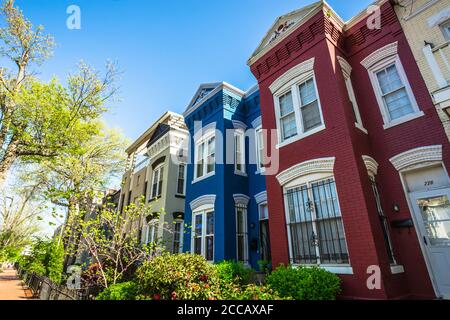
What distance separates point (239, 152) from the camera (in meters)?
11.4

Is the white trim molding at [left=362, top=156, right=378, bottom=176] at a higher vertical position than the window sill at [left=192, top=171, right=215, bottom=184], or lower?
lower

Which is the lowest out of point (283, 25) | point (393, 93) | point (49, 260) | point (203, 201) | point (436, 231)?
point (49, 260)

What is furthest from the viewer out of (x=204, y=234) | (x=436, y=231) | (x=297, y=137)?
(x=204, y=234)

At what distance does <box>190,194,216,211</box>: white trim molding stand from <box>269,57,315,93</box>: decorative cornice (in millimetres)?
5299

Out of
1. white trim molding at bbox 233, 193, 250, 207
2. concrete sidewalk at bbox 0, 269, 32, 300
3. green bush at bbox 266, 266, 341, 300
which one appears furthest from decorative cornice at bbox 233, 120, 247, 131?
concrete sidewalk at bbox 0, 269, 32, 300

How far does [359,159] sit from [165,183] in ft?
37.7

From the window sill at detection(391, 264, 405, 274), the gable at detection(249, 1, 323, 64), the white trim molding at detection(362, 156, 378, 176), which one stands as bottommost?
the window sill at detection(391, 264, 405, 274)

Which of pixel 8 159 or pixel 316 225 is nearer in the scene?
pixel 316 225

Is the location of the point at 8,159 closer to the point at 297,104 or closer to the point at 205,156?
the point at 205,156

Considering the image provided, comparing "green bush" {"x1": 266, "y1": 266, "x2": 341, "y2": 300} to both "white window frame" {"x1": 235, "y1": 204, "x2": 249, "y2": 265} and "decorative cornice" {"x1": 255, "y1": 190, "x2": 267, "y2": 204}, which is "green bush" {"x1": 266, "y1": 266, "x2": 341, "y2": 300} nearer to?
"white window frame" {"x1": 235, "y1": 204, "x2": 249, "y2": 265}

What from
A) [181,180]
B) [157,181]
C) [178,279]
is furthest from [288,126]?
[157,181]

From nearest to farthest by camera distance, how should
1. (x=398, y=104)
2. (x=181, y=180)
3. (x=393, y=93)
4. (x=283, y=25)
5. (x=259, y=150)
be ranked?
1. (x=398, y=104)
2. (x=393, y=93)
3. (x=283, y=25)
4. (x=259, y=150)
5. (x=181, y=180)

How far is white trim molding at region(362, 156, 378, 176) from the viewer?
6.32 m

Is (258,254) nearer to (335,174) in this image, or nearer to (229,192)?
(229,192)
